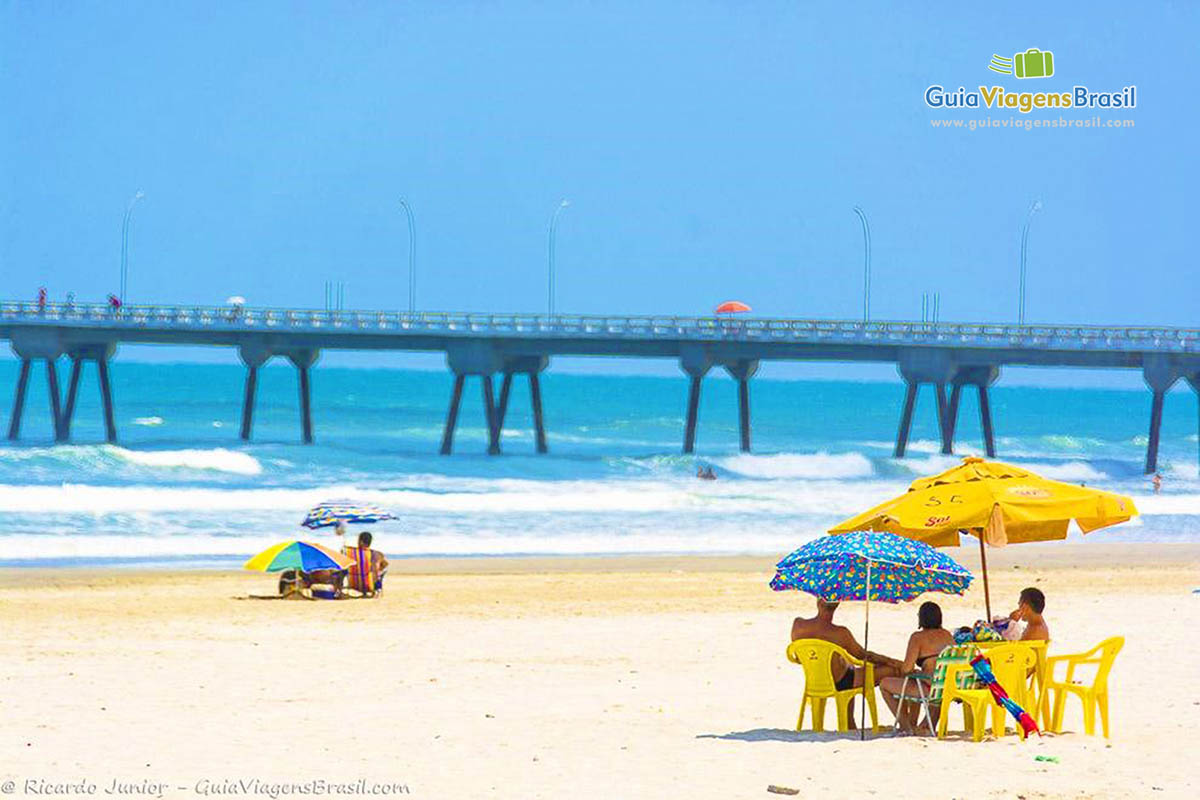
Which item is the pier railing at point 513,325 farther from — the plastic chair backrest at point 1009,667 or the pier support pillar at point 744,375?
the plastic chair backrest at point 1009,667

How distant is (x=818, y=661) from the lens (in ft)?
34.8

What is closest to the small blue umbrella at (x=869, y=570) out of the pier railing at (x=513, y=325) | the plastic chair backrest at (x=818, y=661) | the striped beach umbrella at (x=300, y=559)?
the plastic chair backrest at (x=818, y=661)

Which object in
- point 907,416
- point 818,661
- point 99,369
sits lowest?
point 818,661

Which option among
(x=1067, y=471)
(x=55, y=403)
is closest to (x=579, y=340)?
(x=55, y=403)

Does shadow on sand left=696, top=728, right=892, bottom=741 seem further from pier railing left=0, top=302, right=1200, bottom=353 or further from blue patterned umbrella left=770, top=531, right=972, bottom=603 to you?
pier railing left=0, top=302, right=1200, bottom=353

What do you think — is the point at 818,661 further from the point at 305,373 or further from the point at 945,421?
the point at 945,421

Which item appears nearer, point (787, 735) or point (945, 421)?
point (787, 735)

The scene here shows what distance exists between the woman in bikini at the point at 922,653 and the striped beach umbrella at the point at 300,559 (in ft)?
30.5

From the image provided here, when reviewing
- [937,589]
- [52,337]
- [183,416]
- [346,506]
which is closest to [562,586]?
[346,506]

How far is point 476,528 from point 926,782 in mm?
22188

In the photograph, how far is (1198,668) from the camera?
13.3 metres

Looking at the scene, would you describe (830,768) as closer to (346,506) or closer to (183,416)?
(346,506)

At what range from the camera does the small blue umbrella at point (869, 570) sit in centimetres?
1022

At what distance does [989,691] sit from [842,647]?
3.22ft
